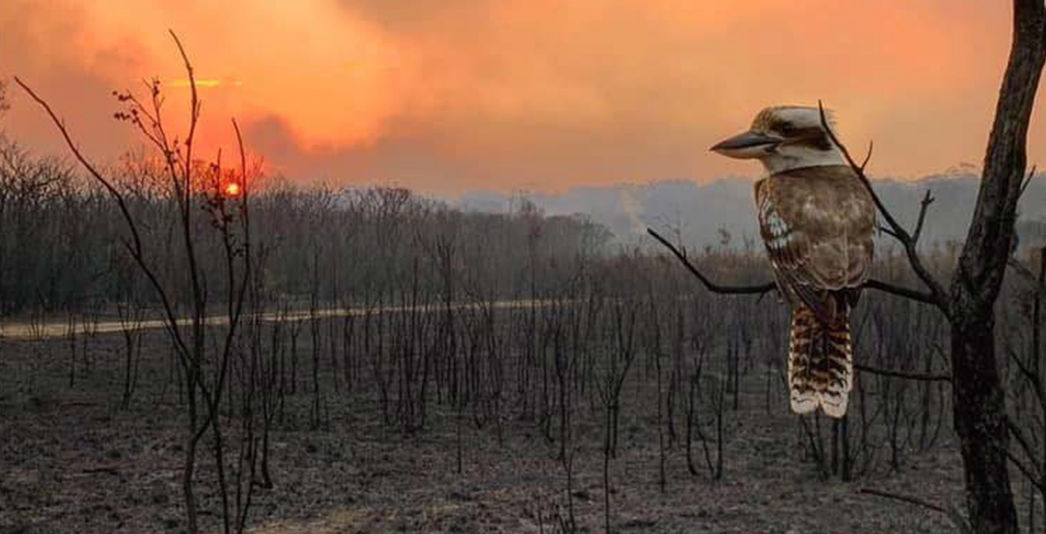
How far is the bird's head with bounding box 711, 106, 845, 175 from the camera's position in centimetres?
82

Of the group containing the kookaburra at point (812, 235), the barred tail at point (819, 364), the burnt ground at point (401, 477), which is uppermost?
the kookaburra at point (812, 235)

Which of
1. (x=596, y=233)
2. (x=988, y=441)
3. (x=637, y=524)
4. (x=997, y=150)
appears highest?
(x=596, y=233)

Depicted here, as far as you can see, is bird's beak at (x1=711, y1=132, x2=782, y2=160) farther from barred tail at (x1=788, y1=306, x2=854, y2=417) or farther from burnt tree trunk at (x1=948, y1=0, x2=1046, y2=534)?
burnt tree trunk at (x1=948, y1=0, x2=1046, y2=534)

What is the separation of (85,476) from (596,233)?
135 ft

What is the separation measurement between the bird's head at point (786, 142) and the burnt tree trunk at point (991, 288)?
0.22 metres

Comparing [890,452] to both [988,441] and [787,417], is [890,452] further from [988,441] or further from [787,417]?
[988,441]

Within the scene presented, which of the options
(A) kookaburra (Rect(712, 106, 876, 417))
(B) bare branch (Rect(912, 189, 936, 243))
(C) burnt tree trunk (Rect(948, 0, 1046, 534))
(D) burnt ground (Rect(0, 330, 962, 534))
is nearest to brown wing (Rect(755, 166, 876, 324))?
(A) kookaburra (Rect(712, 106, 876, 417))

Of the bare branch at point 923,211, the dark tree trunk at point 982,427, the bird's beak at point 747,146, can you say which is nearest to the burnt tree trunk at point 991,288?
the dark tree trunk at point 982,427

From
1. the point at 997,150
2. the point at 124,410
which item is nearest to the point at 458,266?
the point at 124,410

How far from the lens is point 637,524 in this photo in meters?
7.47

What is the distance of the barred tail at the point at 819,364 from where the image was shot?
61 centimetres

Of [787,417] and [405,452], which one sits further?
[787,417]

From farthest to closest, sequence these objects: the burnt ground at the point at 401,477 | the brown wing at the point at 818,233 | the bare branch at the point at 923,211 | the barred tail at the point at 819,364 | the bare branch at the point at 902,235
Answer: the burnt ground at the point at 401,477 < the bare branch at the point at 923,211 < the bare branch at the point at 902,235 < the brown wing at the point at 818,233 < the barred tail at the point at 819,364

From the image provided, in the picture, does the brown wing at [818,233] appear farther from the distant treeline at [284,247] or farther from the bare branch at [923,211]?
the distant treeline at [284,247]
